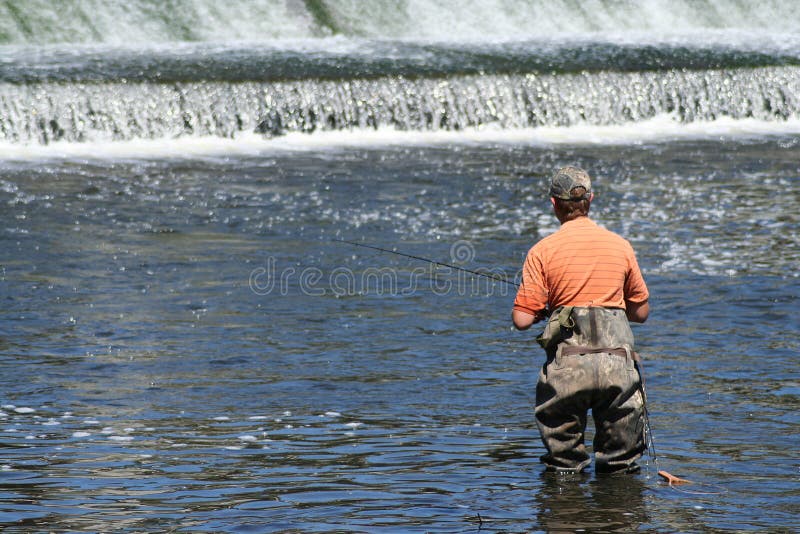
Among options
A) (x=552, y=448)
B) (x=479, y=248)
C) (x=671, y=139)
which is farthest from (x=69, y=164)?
(x=552, y=448)

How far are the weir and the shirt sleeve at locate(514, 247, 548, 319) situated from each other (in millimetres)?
19733

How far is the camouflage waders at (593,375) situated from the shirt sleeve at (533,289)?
0.37 ft

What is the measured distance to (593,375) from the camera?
7676mm

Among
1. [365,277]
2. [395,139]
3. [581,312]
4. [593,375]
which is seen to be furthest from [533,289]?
[395,139]

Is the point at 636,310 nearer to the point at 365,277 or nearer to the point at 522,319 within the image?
the point at 522,319

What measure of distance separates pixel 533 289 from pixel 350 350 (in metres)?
4.86

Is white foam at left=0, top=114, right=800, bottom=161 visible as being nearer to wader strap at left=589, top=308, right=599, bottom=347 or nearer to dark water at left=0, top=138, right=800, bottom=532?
dark water at left=0, top=138, right=800, bottom=532

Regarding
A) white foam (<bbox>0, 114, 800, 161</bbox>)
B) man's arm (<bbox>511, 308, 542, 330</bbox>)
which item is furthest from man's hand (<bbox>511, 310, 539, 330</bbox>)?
white foam (<bbox>0, 114, 800, 161</bbox>)

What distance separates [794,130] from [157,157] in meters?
12.4

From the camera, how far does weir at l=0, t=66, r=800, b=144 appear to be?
26609 millimetres

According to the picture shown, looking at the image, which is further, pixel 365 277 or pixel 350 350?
pixel 365 277

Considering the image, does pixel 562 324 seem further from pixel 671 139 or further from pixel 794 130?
pixel 794 130

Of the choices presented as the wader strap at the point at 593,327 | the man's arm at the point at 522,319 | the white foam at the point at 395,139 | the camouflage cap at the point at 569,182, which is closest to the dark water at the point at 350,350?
the wader strap at the point at 593,327

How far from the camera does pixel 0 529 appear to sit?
726 centimetres
